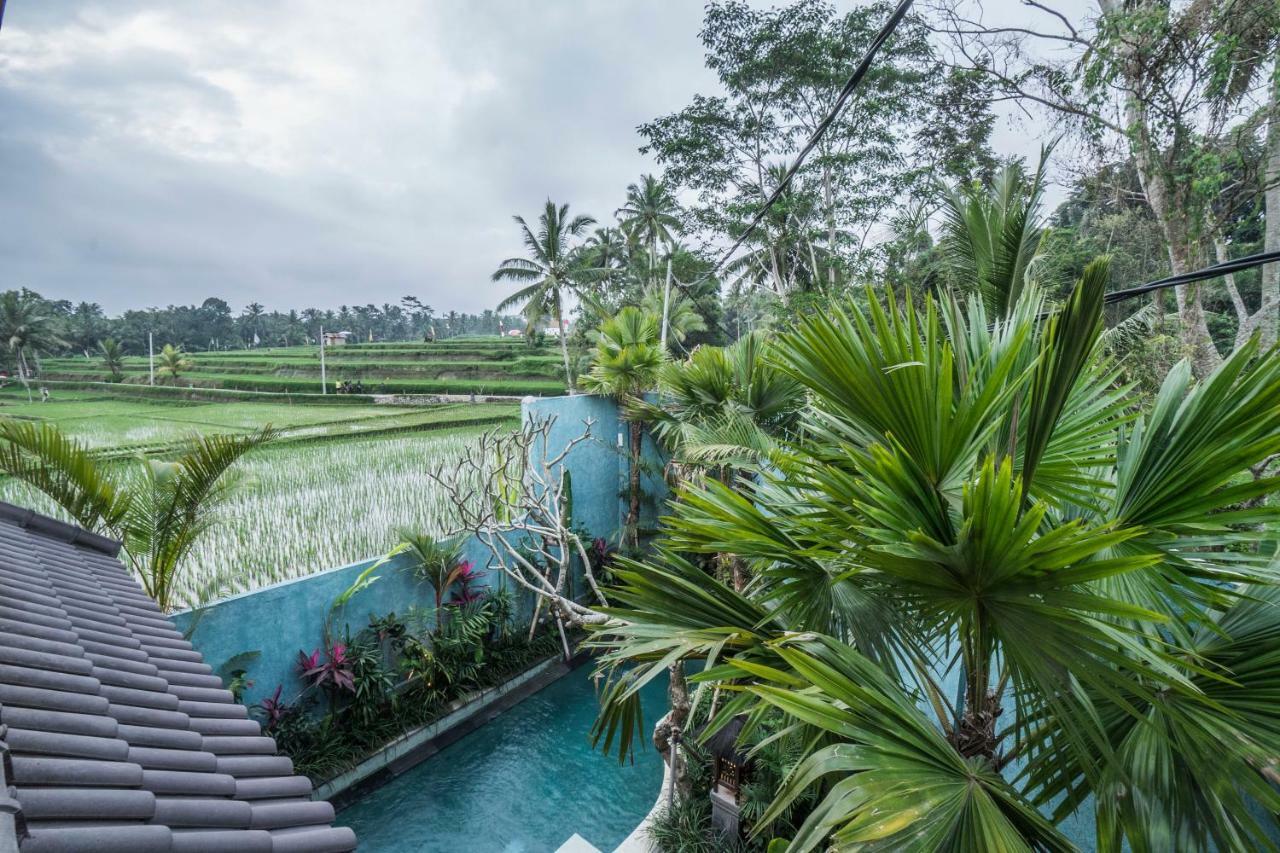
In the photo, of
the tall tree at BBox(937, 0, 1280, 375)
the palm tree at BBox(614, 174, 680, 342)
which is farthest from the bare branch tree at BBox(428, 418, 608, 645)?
the palm tree at BBox(614, 174, 680, 342)

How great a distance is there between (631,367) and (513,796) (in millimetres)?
4865

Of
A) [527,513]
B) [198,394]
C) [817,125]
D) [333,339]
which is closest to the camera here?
[527,513]

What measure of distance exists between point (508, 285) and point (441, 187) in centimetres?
617

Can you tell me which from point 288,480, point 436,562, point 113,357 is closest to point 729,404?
point 436,562

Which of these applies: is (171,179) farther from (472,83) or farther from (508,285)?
(508,285)

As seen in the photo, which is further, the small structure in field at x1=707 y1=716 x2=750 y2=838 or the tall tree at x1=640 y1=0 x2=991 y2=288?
the tall tree at x1=640 y1=0 x2=991 y2=288

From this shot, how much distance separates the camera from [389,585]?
545cm

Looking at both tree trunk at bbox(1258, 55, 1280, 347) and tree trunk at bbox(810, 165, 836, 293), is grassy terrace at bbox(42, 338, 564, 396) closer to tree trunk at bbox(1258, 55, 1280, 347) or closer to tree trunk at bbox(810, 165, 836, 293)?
tree trunk at bbox(810, 165, 836, 293)

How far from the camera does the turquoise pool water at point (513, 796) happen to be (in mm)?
4191

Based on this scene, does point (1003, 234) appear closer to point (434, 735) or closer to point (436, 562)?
point (436, 562)

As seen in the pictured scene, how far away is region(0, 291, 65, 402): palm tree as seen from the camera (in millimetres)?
6551

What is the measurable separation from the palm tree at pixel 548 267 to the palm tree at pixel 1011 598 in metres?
13.0

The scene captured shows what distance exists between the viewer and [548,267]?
14820 millimetres

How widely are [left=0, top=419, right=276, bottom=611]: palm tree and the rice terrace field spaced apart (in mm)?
419
